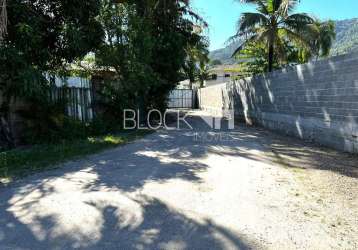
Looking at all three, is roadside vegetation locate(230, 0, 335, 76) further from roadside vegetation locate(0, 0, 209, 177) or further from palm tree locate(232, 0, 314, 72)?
roadside vegetation locate(0, 0, 209, 177)

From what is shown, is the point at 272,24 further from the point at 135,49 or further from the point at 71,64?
the point at 71,64

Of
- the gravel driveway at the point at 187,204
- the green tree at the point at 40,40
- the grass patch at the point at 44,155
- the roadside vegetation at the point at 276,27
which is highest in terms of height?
the roadside vegetation at the point at 276,27

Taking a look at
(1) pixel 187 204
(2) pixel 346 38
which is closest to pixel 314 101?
(1) pixel 187 204

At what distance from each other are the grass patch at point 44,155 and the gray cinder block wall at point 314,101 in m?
5.59

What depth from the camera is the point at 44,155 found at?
8148mm

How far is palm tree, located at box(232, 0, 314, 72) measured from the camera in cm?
1722

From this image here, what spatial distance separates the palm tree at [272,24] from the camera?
17.2 metres

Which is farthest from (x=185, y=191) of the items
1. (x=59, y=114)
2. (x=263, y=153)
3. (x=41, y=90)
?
(x=59, y=114)

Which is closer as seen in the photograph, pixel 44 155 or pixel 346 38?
pixel 44 155

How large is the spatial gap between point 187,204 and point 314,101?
6880mm

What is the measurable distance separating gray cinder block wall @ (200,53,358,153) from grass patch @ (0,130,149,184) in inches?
220

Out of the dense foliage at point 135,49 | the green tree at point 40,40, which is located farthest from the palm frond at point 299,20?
the green tree at point 40,40

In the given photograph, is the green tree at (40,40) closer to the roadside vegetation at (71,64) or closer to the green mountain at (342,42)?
the roadside vegetation at (71,64)

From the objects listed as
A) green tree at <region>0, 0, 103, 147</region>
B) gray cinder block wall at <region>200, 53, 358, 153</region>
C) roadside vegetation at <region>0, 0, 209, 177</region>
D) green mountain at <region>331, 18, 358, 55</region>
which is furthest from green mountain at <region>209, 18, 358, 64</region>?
green tree at <region>0, 0, 103, 147</region>
